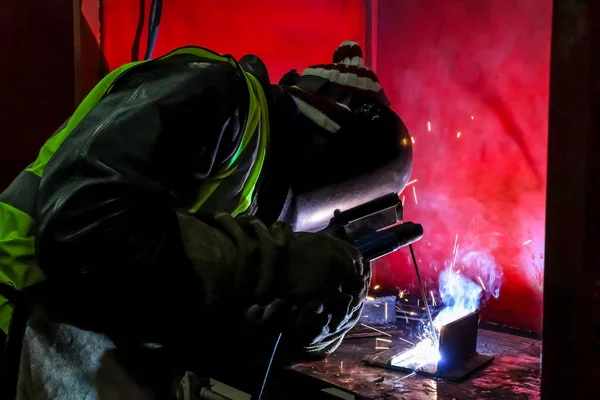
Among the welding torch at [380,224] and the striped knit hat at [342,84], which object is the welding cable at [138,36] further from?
the welding torch at [380,224]

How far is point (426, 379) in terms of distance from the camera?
153 cm

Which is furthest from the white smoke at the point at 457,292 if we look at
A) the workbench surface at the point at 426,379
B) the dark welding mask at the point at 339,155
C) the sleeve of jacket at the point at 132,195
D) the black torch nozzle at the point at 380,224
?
the sleeve of jacket at the point at 132,195

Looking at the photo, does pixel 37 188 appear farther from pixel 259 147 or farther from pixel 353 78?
pixel 353 78

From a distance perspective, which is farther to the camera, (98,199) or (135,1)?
(135,1)

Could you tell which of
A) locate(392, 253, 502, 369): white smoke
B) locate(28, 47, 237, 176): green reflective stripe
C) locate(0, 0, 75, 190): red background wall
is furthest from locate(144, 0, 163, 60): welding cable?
locate(392, 253, 502, 369): white smoke

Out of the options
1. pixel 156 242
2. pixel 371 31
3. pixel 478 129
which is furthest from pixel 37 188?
pixel 371 31

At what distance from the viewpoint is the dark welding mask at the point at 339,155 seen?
1242 mm

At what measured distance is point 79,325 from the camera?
35.7 inches

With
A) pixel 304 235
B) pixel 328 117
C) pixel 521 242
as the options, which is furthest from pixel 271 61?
pixel 304 235

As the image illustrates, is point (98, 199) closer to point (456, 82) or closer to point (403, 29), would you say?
point (456, 82)

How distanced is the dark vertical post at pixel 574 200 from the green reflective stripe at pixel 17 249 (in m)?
0.72

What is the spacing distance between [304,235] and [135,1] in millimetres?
1271

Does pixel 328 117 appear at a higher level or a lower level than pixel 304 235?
higher

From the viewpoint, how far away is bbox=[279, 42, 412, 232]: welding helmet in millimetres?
1242
